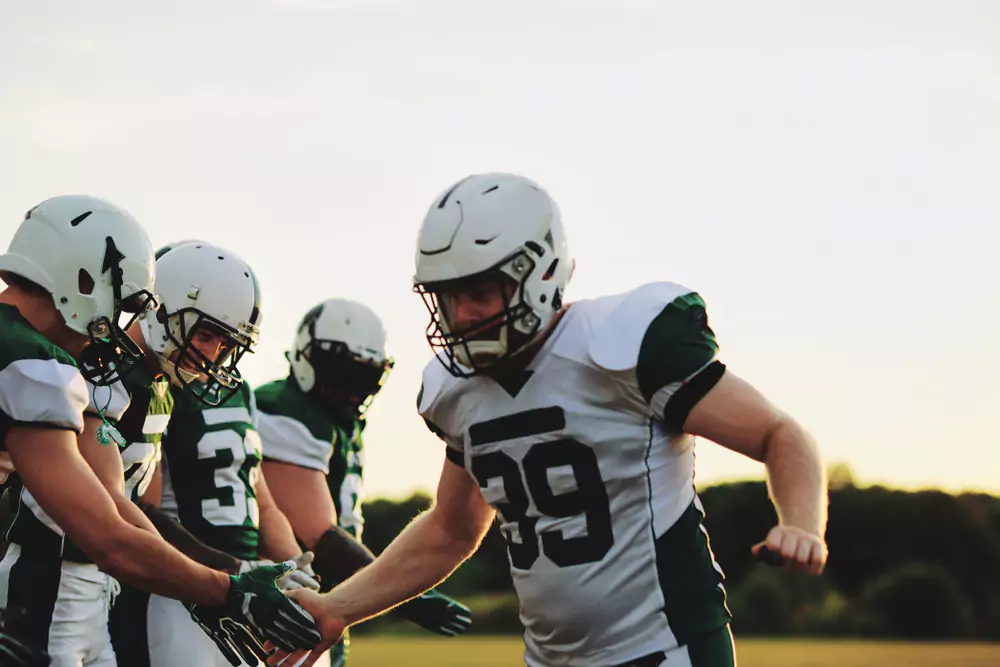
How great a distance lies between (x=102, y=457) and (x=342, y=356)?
255 cm

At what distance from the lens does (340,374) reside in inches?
271

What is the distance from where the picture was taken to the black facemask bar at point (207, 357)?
5.23 metres

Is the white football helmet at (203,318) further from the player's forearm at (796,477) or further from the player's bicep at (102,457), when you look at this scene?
the player's forearm at (796,477)

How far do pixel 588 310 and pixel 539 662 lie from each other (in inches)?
38.6

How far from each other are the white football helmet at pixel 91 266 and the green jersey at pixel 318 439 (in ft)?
7.59

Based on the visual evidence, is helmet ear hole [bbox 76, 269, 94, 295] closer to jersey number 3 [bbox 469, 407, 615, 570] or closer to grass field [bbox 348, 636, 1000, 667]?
jersey number 3 [bbox 469, 407, 615, 570]

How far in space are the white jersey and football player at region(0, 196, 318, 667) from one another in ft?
3.09

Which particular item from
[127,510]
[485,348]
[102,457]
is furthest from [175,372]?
[485,348]

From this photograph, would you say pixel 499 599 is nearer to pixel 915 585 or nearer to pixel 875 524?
pixel 915 585

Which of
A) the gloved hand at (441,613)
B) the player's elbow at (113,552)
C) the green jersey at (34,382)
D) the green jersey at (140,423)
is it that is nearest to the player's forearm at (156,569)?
the player's elbow at (113,552)

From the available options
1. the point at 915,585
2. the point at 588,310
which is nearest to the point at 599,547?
the point at 588,310

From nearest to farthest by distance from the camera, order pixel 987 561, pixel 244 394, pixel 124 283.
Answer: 1. pixel 124 283
2. pixel 244 394
3. pixel 987 561

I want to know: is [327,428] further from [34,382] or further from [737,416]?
[737,416]

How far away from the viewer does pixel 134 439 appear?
4910mm
